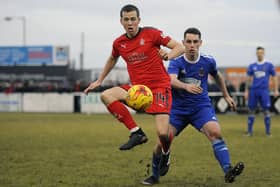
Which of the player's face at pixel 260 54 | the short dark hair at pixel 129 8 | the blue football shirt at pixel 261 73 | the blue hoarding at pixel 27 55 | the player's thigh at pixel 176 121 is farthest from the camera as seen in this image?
the blue hoarding at pixel 27 55

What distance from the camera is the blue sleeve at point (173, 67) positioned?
857 cm

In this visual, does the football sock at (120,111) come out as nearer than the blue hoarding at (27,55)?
Yes

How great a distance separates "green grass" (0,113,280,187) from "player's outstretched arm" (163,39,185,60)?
1.95 m

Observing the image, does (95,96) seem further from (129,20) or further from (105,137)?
(129,20)

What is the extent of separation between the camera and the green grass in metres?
9.05

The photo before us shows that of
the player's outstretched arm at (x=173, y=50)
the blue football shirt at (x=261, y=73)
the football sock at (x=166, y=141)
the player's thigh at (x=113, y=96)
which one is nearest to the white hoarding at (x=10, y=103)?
the blue football shirt at (x=261, y=73)

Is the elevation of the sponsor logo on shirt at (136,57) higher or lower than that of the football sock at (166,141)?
higher

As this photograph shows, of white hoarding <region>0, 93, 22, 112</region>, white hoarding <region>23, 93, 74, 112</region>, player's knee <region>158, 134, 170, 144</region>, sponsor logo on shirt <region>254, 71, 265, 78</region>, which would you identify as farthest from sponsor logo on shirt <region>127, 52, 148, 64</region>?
white hoarding <region>0, 93, 22, 112</region>

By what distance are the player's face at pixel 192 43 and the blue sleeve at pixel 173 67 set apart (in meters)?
0.24

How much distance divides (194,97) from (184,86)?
1.62ft

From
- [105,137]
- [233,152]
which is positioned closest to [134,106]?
[233,152]

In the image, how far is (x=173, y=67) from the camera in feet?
28.2

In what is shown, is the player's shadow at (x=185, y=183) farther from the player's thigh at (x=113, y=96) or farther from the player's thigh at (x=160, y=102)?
the player's thigh at (x=113, y=96)

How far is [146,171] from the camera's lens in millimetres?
10180
